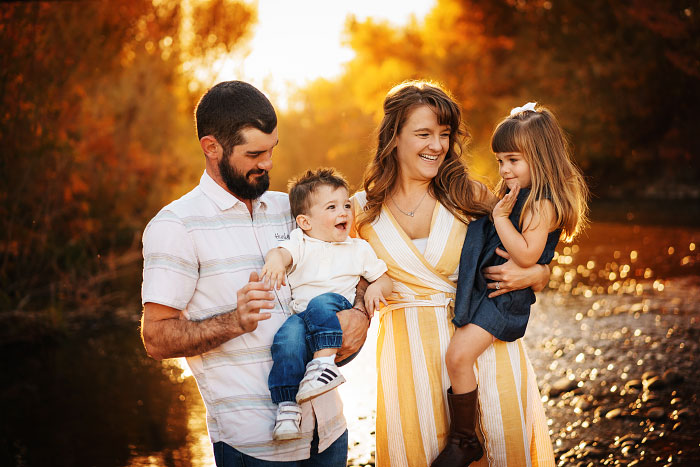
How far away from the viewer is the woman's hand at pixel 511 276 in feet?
9.36

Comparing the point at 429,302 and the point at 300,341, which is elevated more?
the point at 429,302

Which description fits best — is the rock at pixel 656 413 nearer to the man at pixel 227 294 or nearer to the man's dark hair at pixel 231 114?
the man at pixel 227 294

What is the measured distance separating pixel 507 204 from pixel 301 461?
1389mm

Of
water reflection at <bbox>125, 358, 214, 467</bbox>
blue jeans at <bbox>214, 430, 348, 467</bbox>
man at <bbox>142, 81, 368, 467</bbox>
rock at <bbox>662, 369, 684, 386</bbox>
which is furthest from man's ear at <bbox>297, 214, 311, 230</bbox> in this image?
rock at <bbox>662, 369, 684, 386</bbox>

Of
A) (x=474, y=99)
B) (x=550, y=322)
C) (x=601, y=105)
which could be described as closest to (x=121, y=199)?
(x=550, y=322)

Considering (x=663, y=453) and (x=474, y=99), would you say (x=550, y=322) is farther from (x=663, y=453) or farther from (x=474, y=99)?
(x=474, y=99)

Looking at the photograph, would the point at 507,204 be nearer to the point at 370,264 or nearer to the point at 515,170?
the point at 515,170

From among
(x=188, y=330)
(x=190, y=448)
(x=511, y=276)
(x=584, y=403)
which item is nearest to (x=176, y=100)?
(x=190, y=448)

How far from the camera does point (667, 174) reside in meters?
18.3

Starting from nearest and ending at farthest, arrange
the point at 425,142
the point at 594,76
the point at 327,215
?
the point at 327,215 → the point at 425,142 → the point at 594,76

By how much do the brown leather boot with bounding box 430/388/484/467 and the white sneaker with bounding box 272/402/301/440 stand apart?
89 centimetres

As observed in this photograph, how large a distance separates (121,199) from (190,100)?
493 cm

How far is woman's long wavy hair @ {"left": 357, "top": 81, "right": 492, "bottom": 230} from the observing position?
3137 millimetres

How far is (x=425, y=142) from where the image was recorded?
312cm
